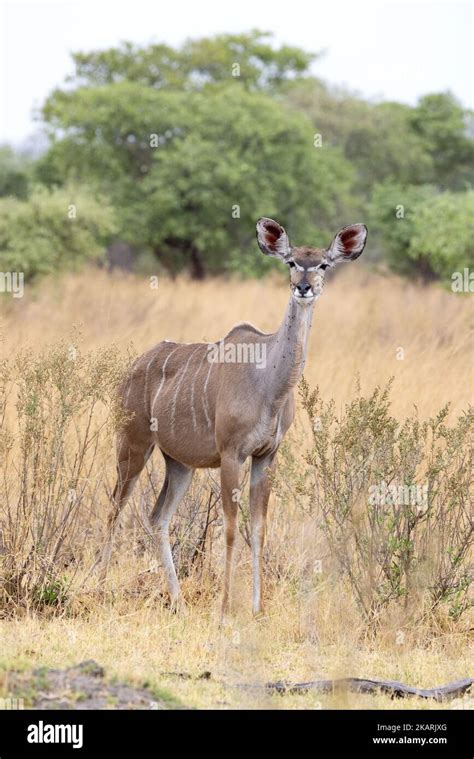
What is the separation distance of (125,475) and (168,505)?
0.28 metres

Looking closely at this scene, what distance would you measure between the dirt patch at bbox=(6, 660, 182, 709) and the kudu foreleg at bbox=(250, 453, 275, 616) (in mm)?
1535

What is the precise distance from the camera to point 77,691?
177 inches

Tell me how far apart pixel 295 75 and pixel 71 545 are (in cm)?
3424

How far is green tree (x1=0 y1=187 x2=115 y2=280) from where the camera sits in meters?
17.8

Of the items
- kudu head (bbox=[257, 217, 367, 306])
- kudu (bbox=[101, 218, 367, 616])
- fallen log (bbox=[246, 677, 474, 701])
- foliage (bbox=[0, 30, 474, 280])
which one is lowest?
fallen log (bbox=[246, 677, 474, 701])

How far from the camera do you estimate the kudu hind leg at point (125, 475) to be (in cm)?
657

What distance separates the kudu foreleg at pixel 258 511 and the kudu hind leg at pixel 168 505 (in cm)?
49

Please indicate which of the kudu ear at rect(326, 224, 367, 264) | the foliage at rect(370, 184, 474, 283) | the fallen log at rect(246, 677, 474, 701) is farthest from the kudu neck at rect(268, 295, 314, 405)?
the foliage at rect(370, 184, 474, 283)

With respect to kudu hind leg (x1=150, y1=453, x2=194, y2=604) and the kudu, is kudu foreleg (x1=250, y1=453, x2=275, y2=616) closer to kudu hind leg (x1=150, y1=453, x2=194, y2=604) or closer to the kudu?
the kudu

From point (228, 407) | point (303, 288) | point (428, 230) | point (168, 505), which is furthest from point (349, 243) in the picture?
point (428, 230)

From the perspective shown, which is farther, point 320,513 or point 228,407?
point 320,513

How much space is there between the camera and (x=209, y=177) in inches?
954

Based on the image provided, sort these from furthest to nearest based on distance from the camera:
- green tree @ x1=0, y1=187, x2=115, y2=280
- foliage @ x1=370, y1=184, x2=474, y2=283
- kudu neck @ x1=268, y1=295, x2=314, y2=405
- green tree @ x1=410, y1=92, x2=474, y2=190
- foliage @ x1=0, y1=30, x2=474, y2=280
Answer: green tree @ x1=410, y1=92, x2=474, y2=190, foliage @ x1=0, y1=30, x2=474, y2=280, foliage @ x1=370, y1=184, x2=474, y2=283, green tree @ x1=0, y1=187, x2=115, y2=280, kudu neck @ x1=268, y1=295, x2=314, y2=405

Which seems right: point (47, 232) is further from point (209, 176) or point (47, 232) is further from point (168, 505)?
point (168, 505)
